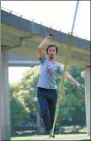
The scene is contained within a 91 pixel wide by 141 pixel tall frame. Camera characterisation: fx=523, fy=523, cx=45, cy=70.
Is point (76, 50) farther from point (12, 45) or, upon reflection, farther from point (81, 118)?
point (81, 118)

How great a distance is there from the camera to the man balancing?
836 cm

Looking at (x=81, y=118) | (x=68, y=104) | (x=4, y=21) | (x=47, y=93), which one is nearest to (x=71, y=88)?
(x=68, y=104)

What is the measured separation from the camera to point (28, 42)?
36.5m

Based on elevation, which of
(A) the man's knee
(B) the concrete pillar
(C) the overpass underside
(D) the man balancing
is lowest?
(B) the concrete pillar

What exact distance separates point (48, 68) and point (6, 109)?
28.0 meters

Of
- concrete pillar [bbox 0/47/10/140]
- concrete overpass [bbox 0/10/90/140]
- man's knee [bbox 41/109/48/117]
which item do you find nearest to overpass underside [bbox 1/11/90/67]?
concrete overpass [bbox 0/10/90/140]

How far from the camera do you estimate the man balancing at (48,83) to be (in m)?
8.36

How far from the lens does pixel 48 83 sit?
8531 millimetres

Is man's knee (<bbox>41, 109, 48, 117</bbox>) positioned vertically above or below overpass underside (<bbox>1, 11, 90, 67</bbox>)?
below

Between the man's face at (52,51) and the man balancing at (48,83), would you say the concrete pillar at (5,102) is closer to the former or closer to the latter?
the man balancing at (48,83)

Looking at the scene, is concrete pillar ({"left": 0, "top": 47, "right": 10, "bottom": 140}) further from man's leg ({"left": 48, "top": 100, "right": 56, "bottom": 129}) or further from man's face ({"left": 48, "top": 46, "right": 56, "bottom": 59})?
man's face ({"left": 48, "top": 46, "right": 56, "bottom": 59})

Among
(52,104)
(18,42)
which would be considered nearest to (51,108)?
(52,104)

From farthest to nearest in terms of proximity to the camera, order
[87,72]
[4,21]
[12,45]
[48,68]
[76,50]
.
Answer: [87,72], [76,50], [12,45], [4,21], [48,68]

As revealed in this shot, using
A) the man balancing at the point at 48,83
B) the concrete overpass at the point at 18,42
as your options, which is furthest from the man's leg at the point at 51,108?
the concrete overpass at the point at 18,42
